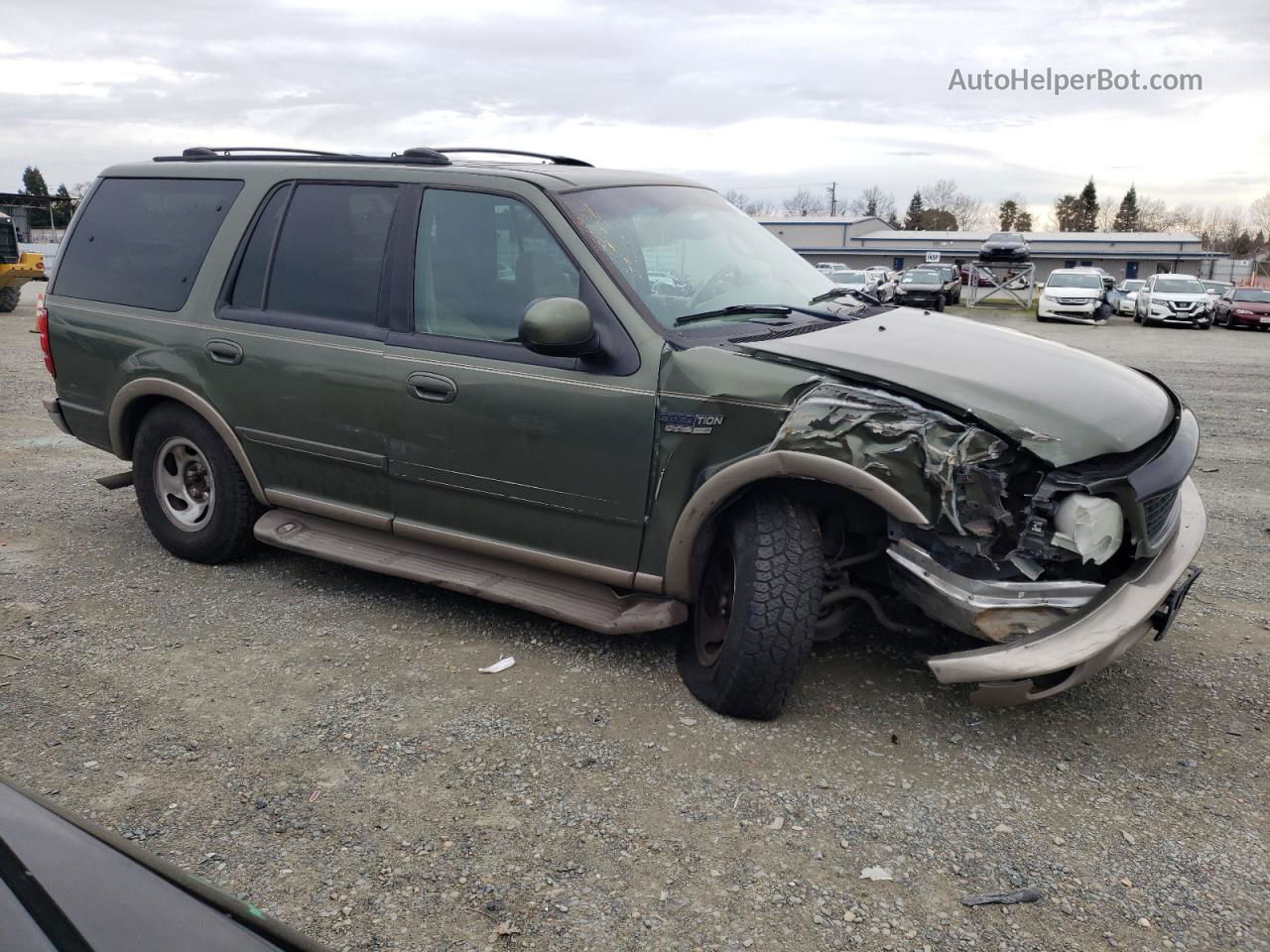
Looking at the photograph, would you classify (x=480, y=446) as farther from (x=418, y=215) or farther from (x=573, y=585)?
(x=418, y=215)

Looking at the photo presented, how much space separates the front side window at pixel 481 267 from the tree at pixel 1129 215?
109951 millimetres

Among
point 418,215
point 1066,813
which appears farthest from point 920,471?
point 418,215

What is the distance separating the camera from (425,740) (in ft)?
11.5

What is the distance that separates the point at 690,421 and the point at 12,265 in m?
19.9

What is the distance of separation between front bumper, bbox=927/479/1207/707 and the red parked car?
26732mm

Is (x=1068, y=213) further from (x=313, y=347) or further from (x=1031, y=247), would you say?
(x=313, y=347)

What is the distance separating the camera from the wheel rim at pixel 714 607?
3.77 meters

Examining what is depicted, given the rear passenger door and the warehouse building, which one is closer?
the rear passenger door

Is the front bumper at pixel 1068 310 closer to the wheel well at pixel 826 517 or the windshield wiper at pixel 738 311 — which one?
the windshield wiper at pixel 738 311

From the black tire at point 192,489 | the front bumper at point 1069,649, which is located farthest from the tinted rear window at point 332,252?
the front bumper at point 1069,649

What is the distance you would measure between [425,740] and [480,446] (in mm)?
1166

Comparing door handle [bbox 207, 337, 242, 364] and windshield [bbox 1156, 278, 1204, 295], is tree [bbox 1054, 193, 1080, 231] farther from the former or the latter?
door handle [bbox 207, 337, 242, 364]

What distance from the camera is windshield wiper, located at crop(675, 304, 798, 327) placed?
3.89 metres

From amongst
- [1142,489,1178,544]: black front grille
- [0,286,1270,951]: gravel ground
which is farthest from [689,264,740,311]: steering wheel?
[1142,489,1178,544]: black front grille
